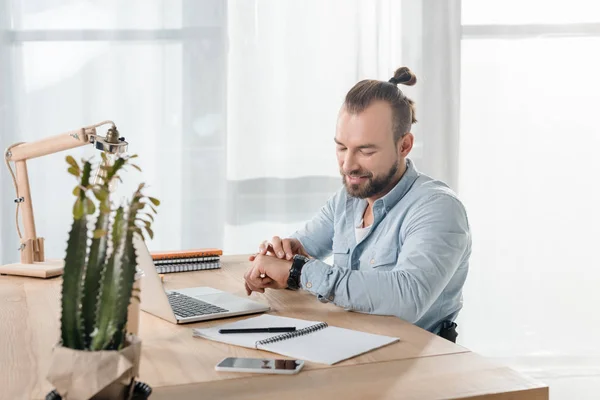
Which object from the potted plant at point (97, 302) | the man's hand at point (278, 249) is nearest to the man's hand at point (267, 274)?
the man's hand at point (278, 249)

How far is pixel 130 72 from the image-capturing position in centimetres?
339

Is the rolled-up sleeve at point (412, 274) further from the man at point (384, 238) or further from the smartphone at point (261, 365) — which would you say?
the smartphone at point (261, 365)

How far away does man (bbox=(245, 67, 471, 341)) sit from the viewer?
1.84 metres

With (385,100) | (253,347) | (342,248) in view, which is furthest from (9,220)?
(253,347)

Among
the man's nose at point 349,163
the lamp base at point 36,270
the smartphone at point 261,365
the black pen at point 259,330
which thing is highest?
the man's nose at point 349,163

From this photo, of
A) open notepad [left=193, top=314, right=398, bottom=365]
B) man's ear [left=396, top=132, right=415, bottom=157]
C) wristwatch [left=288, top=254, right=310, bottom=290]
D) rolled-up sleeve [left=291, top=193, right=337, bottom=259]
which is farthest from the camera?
rolled-up sleeve [left=291, top=193, right=337, bottom=259]

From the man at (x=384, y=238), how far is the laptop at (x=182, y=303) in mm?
123

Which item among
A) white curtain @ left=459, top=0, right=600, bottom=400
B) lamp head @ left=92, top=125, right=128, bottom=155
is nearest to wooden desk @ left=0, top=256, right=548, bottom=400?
lamp head @ left=92, top=125, right=128, bottom=155

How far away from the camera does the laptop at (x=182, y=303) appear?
1.72m

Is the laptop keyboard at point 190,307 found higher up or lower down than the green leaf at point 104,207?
lower down

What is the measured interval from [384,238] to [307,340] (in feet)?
2.19

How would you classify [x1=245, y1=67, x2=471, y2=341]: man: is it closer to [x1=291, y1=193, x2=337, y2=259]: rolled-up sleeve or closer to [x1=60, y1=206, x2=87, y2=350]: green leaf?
[x1=291, y1=193, x2=337, y2=259]: rolled-up sleeve

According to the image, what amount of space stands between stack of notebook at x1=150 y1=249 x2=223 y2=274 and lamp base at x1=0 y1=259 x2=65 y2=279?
279mm

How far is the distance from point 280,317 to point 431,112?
83.2 inches
